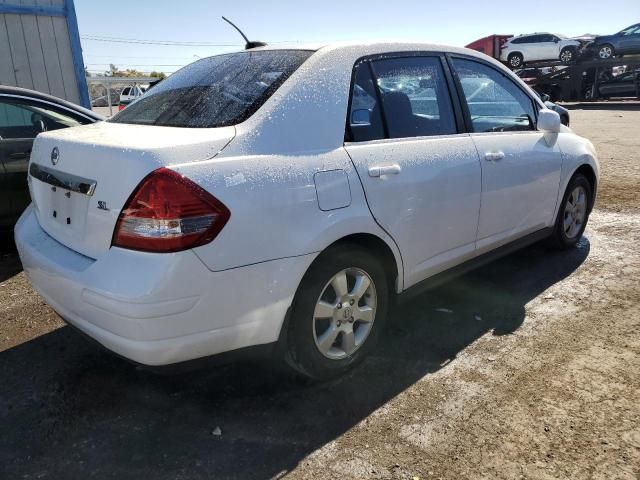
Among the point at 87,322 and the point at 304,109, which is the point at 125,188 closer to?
the point at 87,322

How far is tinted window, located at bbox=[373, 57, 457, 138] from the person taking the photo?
9.62 feet

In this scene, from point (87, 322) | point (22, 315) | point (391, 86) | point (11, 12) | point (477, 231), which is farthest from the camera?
point (11, 12)

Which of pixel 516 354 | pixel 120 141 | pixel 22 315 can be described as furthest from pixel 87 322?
pixel 516 354

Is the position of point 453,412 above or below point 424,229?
below

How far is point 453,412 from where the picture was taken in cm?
256

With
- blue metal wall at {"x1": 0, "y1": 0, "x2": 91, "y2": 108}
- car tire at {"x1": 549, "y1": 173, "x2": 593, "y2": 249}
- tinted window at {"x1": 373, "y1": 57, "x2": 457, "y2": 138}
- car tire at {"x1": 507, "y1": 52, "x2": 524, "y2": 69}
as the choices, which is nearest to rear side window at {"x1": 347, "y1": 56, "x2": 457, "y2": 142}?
tinted window at {"x1": 373, "y1": 57, "x2": 457, "y2": 138}

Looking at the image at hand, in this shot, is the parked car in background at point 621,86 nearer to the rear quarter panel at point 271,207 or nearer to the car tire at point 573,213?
the car tire at point 573,213

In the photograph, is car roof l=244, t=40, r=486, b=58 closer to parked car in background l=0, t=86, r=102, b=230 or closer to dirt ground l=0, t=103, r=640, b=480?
dirt ground l=0, t=103, r=640, b=480

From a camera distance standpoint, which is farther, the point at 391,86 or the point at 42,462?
the point at 391,86

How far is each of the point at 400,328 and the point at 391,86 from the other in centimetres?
149

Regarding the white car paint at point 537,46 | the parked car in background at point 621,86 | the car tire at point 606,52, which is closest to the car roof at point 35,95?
the parked car in background at point 621,86

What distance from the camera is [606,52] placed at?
2333 centimetres

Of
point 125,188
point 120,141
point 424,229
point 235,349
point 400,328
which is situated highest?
point 120,141

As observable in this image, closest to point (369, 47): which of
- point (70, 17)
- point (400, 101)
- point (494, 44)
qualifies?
point (400, 101)
